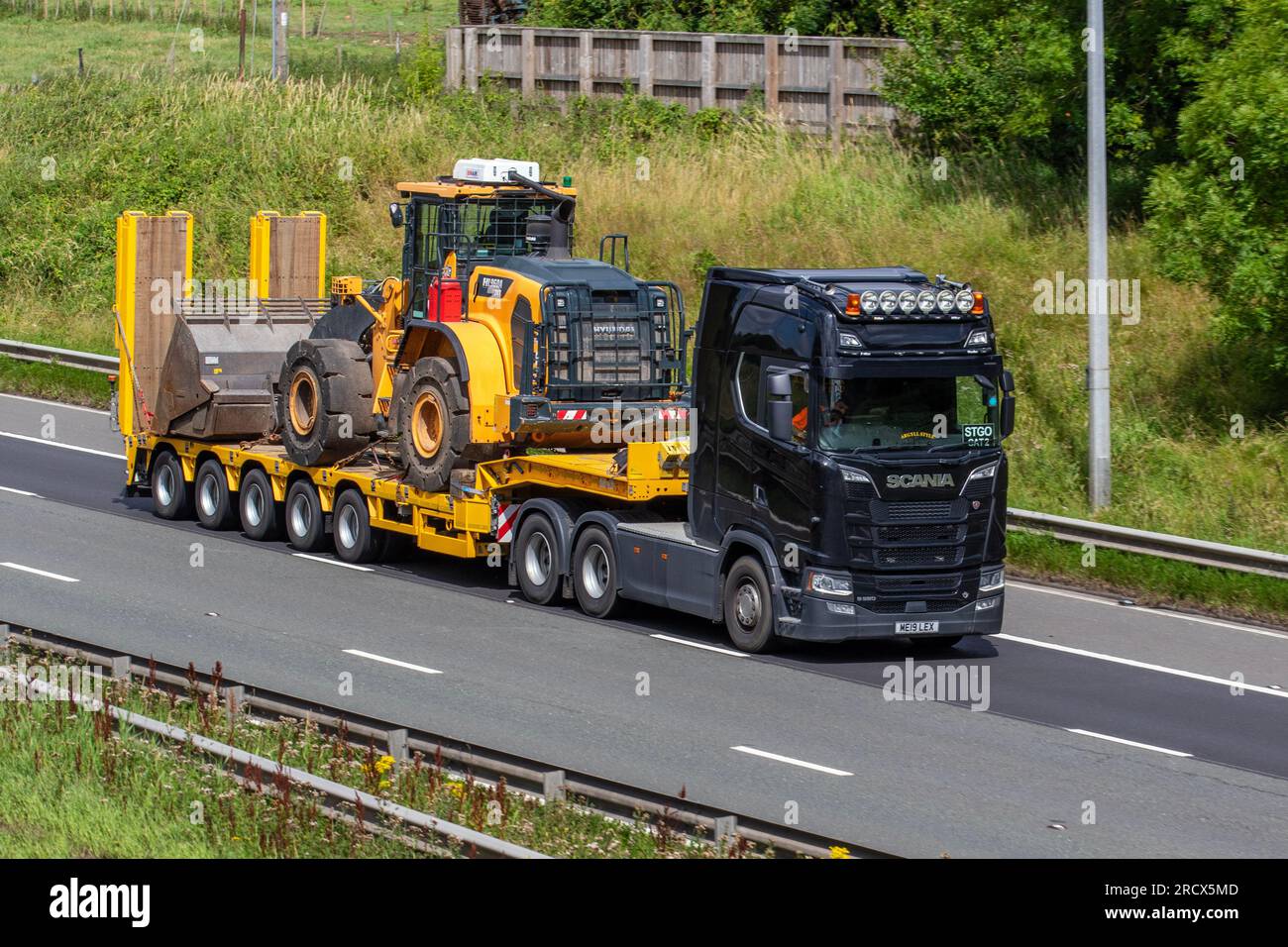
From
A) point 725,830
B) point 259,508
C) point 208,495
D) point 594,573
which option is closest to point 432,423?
point 594,573

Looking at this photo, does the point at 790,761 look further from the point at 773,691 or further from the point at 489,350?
the point at 489,350

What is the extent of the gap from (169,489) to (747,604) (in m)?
9.27

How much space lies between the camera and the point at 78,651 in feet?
44.0

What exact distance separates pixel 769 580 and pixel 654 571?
1.50 m

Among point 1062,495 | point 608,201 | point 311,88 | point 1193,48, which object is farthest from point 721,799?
point 311,88

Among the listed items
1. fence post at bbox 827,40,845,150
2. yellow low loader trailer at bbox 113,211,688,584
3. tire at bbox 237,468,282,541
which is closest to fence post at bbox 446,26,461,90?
fence post at bbox 827,40,845,150

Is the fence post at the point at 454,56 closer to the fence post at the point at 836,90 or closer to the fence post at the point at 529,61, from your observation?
the fence post at the point at 529,61

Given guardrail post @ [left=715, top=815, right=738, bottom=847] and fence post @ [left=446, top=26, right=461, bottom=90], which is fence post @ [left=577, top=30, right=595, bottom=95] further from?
guardrail post @ [left=715, top=815, right=738, bottom=847]

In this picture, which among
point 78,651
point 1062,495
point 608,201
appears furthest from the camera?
point 608,201

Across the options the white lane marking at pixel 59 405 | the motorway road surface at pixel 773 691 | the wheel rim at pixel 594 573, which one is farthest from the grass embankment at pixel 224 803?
the white lane marking at pixel 59 405

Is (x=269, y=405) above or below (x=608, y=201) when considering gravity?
below

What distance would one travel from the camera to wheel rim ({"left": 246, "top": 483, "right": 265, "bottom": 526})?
71.8 ft

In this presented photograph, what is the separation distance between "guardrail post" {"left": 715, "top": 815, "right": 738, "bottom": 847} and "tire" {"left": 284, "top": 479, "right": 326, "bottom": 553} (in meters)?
12.1

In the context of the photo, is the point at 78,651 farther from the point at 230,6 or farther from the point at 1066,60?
the point at 230,6
